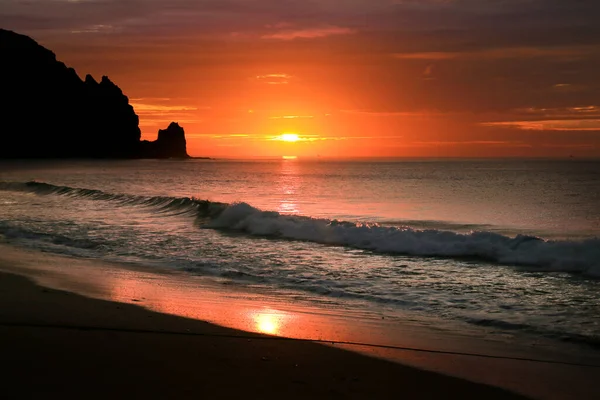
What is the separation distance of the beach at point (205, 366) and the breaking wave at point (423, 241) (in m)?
8.18

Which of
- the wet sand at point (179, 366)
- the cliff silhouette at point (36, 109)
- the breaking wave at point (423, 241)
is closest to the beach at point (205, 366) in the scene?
the wet sand at point (179, 366)

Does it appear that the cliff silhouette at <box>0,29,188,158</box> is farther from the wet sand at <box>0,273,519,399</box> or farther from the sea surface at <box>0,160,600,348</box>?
the wet sand at <box>0,273,519,399</box>

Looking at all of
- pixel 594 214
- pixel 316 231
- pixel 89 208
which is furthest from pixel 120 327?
A: pixel 594 214

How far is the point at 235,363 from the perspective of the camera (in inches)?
240

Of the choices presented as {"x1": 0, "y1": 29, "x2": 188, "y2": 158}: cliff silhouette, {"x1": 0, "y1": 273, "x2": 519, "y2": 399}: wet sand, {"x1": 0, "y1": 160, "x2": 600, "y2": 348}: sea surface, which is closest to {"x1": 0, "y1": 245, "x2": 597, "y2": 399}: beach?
{"x1": 0, "y1": 273, "x2": 519, "y2": 399}: wet sand

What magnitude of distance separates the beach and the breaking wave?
8.18m

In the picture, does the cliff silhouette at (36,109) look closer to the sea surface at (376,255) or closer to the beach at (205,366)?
the sea surface at (376,255)

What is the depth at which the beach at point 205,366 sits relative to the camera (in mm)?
5324

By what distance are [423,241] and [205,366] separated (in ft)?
40.0

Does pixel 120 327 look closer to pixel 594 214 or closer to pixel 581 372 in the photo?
Result: pixel 581 372

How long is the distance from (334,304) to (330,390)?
172 inches

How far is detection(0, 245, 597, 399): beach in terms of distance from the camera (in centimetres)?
532

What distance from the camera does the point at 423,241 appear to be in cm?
1723

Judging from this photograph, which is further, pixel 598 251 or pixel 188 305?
pixel 598 251
